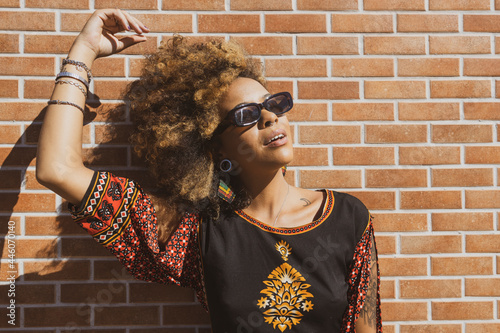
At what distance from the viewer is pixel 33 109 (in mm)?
2311

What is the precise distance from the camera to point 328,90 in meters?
2.39

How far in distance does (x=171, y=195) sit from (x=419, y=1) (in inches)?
71.8

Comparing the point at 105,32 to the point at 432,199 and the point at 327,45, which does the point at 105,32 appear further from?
the point at 432,199

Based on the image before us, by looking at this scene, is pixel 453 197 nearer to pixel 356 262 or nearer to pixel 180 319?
pixel 356 262

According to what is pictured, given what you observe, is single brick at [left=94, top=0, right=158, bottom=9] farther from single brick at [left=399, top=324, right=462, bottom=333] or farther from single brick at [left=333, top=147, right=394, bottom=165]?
single brick at [left=399, top=324, right=462, bottom=333]

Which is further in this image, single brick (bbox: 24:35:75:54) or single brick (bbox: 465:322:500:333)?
single brick (bbox: 465:322:500:333)

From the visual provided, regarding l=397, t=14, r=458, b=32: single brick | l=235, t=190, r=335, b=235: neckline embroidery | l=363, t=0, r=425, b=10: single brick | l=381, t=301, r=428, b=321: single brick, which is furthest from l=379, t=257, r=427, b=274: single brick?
l=363, t=0, r=425, b=10: single brick

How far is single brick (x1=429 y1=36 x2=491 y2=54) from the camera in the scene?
7.89 ft

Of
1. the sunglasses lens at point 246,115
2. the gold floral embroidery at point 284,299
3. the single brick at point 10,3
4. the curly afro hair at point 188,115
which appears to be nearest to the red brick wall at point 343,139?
the single brick at point 10,3

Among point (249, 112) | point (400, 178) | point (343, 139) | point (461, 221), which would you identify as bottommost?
point (461, 221)

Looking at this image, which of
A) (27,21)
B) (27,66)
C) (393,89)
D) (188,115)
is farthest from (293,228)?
(27,21)

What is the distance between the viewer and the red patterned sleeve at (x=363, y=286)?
2.07 meters

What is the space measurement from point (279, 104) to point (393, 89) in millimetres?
787

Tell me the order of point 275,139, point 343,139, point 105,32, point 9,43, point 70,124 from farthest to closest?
point 343,139, point 9,43, point 105,32, point 275,139, point 70,124
